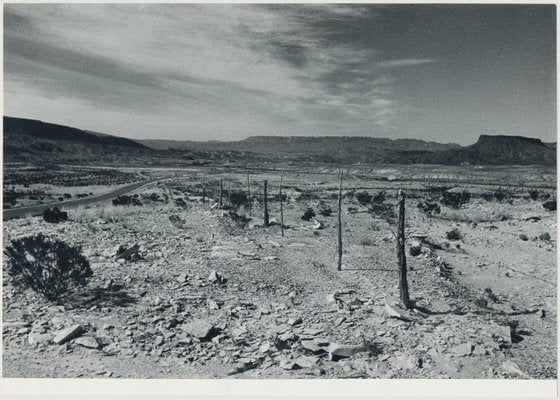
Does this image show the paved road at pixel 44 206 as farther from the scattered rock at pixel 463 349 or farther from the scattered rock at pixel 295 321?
the scattered rock at pixel 463 349

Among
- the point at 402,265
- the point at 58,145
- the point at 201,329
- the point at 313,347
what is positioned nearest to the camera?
the point at 313,347

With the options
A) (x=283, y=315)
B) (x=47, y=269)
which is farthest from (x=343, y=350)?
(x=47, y=269)

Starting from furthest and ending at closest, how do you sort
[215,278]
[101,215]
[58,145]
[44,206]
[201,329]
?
[58,145], [44,206], [101,215], [215,278], [201,329]

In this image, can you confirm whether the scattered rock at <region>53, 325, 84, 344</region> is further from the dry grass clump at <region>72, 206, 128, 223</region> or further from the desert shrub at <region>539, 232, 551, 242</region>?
the desert shrub at <region>539, 232, 551, 242</region>

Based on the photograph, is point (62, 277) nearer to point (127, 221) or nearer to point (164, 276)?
point (164, 276)

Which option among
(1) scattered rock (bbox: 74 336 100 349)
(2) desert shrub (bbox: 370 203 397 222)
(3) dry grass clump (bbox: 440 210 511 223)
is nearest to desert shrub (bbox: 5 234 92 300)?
(1) scattered rock (bbox: 74 336 100 349)

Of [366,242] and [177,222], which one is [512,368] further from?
[177,222]

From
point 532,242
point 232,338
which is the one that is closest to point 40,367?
point 232,338
